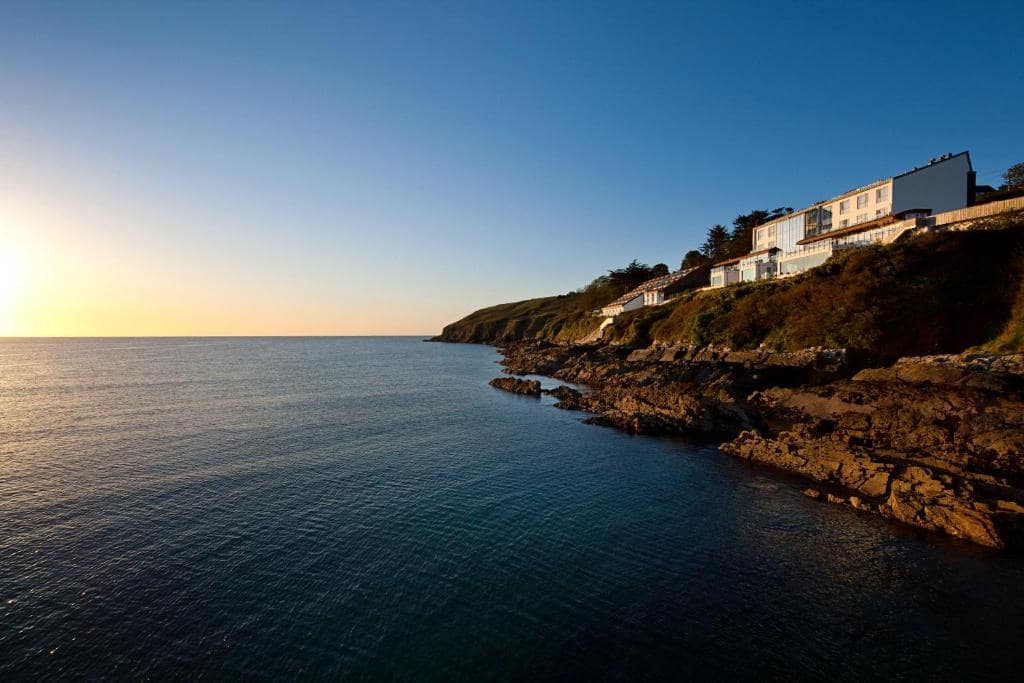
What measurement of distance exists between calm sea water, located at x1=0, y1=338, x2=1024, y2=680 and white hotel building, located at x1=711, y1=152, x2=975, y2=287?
56.5 m

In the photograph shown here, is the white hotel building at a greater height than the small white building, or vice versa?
the white hotel building

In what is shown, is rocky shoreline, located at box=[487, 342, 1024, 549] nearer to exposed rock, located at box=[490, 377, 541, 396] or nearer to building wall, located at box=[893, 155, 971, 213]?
exposed rock, located at box=[490, 377, 541, 396]

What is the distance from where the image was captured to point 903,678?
51.0 feet

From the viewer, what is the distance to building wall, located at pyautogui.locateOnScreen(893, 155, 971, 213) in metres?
69.0

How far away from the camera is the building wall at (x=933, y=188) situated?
69.0m

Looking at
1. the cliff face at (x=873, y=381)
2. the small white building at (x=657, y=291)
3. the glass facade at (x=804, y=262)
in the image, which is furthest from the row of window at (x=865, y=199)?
the small white building at (x=657, y=291)

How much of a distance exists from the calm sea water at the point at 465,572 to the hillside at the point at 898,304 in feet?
105

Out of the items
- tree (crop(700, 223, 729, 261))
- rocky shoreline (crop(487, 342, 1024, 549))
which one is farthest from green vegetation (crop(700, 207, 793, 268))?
rocky shoreline (crop(487, 342, 1024, 549))

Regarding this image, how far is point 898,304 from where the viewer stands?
5694 centimetres

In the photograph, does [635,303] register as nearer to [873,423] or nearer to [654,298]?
[654,298]

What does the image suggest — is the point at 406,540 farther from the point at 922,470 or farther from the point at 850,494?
the point at 922,470

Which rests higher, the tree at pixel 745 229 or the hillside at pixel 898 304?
the tree at pixel 745 229

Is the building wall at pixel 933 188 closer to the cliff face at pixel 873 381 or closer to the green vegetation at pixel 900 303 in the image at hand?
the green vegetation at pixel 900 303

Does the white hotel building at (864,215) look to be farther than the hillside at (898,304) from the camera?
Yes
